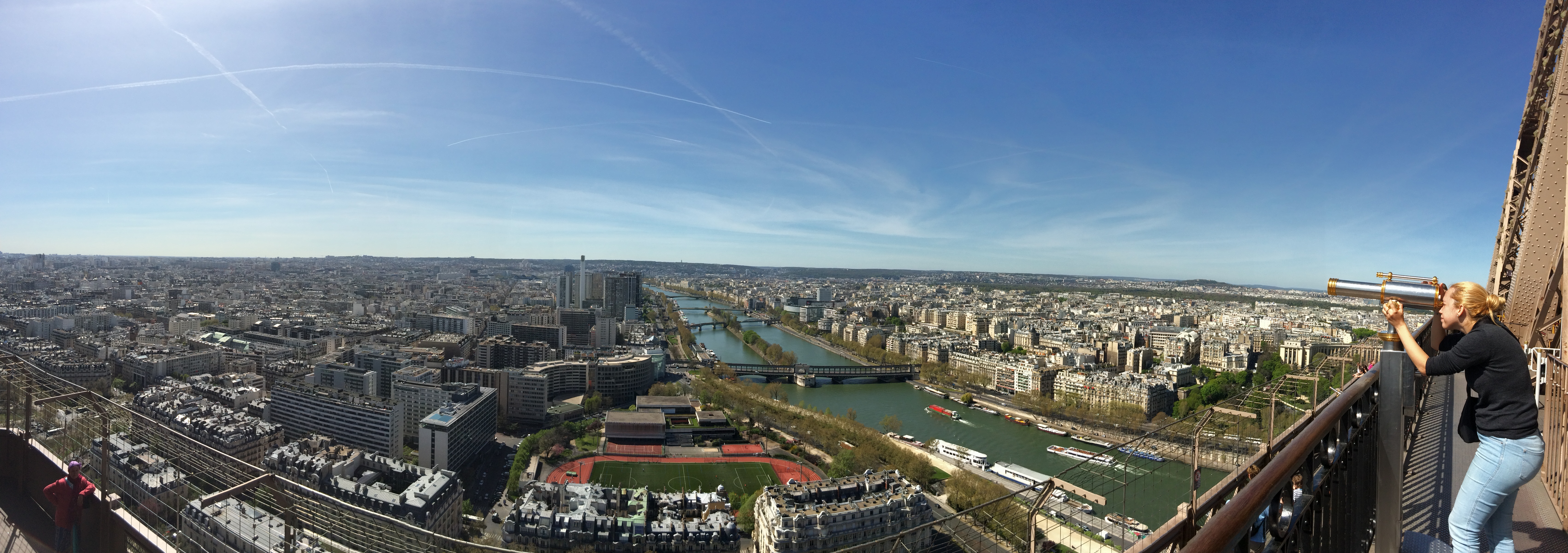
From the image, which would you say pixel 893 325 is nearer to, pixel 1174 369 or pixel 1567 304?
pixel 1174 369

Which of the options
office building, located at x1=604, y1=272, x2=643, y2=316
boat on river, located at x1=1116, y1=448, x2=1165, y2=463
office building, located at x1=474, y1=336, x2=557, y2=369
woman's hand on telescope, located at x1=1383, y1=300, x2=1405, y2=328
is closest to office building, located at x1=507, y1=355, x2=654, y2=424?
office building, located at x1=474, y1=336, x2=557, y2=369

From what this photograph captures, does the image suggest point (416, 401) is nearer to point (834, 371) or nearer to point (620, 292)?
point (834, 371)

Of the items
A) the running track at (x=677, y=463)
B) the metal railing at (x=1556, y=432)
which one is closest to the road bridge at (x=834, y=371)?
the running track at (x=677, y=463)

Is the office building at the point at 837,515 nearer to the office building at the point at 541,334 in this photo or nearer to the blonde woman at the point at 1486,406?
the blonde woman at the point at 1486,406

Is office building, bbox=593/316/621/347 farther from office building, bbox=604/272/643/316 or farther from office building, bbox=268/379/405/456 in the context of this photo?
office building, bbox=268/379/405/456

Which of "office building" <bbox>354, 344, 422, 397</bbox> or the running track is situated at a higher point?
"office building" <bbox>354, 344, 422, 397</bbox>

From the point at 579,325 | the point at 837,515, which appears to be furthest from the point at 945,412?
the point at 579,325

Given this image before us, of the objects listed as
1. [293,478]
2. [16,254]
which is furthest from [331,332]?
[293,478]

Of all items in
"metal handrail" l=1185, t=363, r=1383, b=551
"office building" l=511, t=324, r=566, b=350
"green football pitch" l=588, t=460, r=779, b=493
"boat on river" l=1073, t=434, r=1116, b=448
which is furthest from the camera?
"office building" l=511, t=324, r=566, b=350
